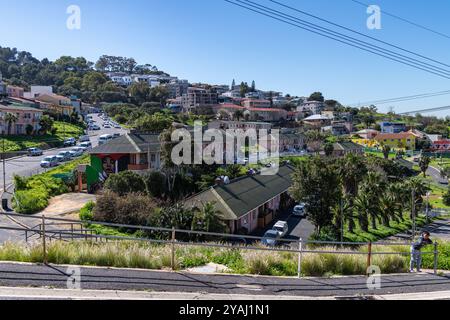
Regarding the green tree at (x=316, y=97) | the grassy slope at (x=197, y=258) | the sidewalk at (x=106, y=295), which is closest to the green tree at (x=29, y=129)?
the grassy slope at (x=197, y=258)

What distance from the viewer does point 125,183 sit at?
31.5 metres

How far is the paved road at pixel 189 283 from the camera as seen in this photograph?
7.09 metres

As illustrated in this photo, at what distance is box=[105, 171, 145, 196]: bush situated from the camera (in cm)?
3089

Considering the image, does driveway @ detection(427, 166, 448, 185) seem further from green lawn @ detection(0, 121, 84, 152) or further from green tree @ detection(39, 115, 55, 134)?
green tree @ detection(39, 115, 55, 134)

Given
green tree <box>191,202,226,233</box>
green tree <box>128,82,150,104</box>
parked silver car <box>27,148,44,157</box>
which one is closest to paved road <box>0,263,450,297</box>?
green tree <box>191,202,226,233</box>

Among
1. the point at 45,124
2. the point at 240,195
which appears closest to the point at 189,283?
the point at 240,195

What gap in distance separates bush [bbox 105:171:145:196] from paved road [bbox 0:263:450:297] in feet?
76.3

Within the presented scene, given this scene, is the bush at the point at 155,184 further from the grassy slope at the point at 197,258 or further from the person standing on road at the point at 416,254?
the person standing on road at the point at 416,254

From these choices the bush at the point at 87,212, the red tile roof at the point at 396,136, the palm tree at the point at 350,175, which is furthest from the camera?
the red tile roof at the point at 396,136

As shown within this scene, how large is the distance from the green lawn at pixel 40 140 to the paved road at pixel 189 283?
173ft

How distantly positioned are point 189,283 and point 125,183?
81.4ft
